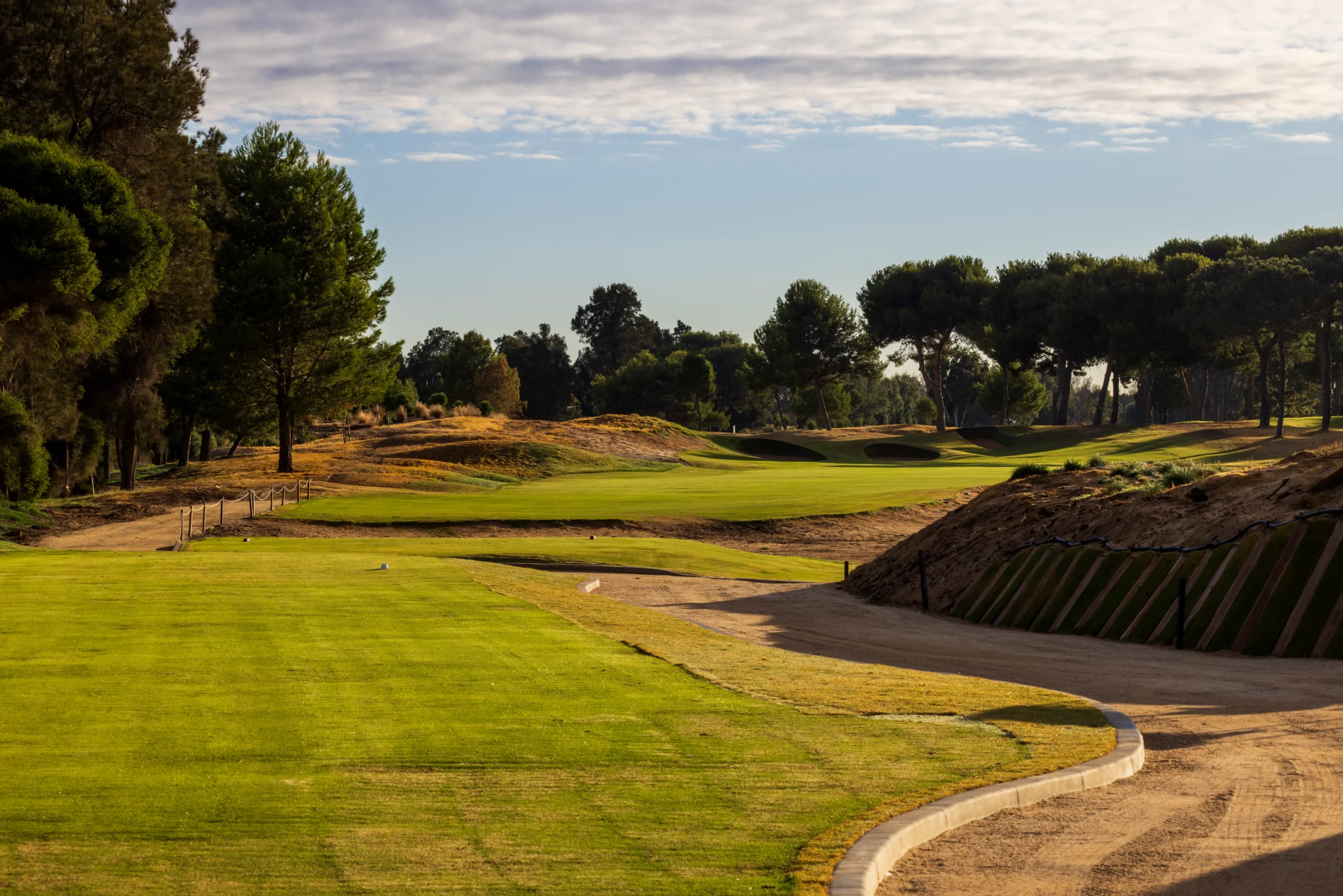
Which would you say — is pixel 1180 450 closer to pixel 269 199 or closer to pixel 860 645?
pixel 269 199

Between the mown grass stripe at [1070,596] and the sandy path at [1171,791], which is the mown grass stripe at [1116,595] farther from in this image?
the sandy path at [1171,791]

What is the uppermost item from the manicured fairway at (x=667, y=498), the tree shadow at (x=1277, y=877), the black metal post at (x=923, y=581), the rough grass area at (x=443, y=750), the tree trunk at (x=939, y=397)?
the tree trunk at (x=939, y=397)

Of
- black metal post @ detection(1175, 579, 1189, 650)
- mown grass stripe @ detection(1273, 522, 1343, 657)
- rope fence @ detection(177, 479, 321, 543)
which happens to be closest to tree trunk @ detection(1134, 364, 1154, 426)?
rope fence @ detection(177, 479, 321, 543)

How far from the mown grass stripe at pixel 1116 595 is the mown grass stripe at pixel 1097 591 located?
0.02 meters

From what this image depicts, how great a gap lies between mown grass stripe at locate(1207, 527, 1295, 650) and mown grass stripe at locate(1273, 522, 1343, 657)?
0.60 meters

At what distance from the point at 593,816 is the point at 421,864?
1.24 m

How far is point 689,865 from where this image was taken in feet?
20.5

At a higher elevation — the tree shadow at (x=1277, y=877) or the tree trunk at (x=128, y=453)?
the tree trunk at (x=128, y=453)

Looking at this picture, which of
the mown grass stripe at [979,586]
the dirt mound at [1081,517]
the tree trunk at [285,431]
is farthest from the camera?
the tree trunk at [285,431]

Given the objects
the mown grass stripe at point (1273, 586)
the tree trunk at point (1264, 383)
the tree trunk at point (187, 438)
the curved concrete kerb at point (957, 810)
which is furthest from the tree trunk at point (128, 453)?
the tree trunk at point (1264, 383)

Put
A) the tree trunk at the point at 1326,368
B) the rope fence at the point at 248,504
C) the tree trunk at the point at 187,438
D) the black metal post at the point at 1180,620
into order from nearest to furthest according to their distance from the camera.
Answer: the black metal post at the point at 1180,620, the rope fence at the point at 248,504, the tree trunk at the point at 187,438, the tree trunk at the point at 1326,368

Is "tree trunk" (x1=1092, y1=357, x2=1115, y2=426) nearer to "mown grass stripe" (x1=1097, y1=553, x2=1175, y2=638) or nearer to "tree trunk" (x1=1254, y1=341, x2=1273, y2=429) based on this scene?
"tree trunk" (x1=1254, y1=341, x2=1273, y2=429)

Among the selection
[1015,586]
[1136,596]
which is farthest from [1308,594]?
[1015,586]

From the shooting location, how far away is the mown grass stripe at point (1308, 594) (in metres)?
16.5
